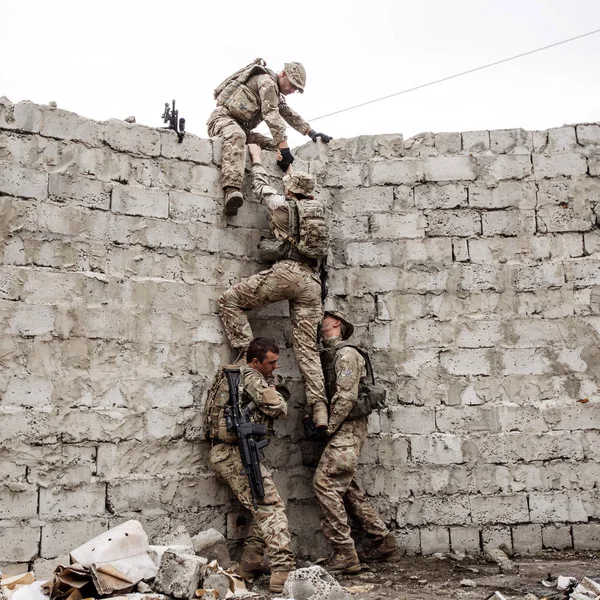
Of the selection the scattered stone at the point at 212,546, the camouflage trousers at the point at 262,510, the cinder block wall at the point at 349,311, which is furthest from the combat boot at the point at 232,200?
the scattered stone at the point at 212,546

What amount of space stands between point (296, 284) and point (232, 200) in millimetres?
871

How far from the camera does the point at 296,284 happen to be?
20.7 ft

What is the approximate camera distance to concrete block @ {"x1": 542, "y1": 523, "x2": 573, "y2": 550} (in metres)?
6.48

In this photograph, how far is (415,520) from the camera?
256 inches

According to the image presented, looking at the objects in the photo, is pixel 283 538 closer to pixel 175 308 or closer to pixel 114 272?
pixel 175 308

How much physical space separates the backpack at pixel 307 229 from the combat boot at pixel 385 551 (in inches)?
92.7

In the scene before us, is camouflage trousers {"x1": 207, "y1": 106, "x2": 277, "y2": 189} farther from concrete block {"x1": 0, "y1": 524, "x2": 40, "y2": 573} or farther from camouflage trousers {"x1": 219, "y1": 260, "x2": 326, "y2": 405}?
concrete block {"x1": 0, "y1": 524, "x2": 40, "y2": 573}

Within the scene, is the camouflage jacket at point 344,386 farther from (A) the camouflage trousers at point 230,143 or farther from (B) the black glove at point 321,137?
(B) the black glove at point 321,137

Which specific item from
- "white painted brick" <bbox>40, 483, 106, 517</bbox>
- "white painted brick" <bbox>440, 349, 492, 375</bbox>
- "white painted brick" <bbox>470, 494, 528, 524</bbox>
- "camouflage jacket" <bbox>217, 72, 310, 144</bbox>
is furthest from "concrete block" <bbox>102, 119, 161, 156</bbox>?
"white painted brick" <bbox>470, 494, 528, 524</bbox>

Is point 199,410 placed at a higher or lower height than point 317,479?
higher

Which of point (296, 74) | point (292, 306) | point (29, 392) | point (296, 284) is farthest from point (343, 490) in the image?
point (296, 74)

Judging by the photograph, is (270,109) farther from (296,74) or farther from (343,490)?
(343,490)

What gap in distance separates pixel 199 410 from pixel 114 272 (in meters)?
1.26

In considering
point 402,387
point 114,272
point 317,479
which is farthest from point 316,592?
point 114,272
